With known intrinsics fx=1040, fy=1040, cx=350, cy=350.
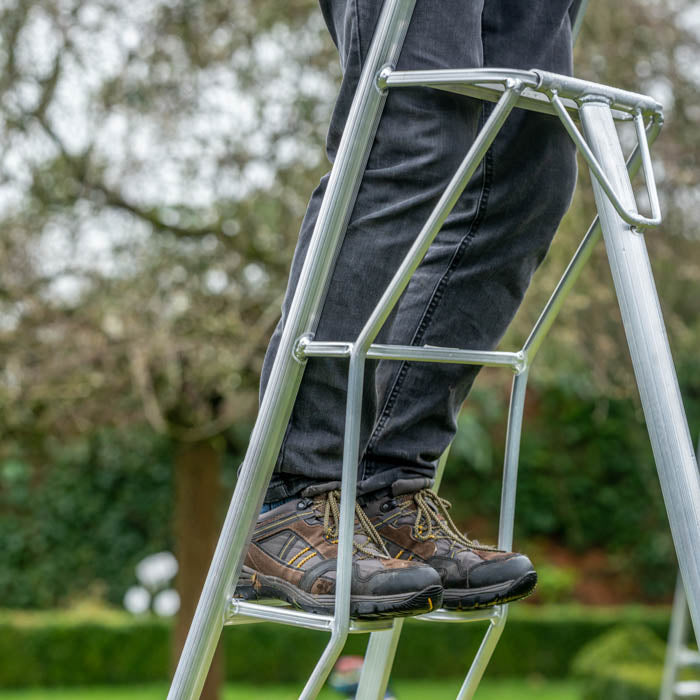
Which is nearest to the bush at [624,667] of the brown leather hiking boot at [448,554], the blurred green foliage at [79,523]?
the blurred green foliage at [79,523]

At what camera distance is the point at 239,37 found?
17.5 feet

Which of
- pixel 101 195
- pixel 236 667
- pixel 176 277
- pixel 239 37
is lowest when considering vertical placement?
pixel 236 667

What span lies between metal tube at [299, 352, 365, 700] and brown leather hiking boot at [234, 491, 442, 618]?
0.10 ft

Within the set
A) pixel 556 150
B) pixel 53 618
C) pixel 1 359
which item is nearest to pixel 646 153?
pixel 556 150

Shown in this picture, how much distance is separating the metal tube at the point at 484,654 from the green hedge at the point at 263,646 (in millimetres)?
9415

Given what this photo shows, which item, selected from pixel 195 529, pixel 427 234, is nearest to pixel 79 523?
pixel 195 529

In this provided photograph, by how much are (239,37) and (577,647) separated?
355 inches

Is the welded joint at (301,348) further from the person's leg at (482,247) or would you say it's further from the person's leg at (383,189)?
the person's leg at (482,247)

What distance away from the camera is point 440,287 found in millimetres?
1484

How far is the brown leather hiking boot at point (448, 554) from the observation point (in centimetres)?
131

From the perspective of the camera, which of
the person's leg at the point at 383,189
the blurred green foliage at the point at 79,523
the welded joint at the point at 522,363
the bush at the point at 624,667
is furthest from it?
the blurred green foliage at the point at 79,523

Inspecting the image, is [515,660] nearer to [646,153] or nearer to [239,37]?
[239,37]

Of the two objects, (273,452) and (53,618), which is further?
(53,618)

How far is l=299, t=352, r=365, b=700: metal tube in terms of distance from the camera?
1.17 meters
